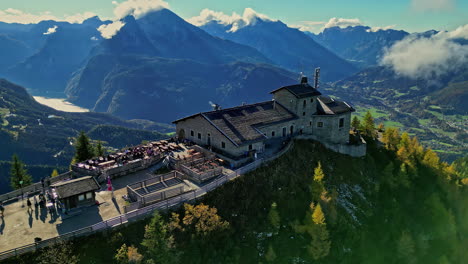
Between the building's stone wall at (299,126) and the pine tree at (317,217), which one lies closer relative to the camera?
the pine tree at (317,217)

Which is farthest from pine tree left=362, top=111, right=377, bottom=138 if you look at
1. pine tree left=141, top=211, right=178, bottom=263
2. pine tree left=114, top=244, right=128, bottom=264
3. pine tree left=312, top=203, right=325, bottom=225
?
pine tree left=114, top=244, right=128, bottom=264

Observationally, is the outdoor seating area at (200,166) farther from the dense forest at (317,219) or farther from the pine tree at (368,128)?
the pine tree at (368,128)

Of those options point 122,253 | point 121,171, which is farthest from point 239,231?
point 121,171

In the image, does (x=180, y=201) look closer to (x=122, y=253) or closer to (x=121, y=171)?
(x=122, y=253)

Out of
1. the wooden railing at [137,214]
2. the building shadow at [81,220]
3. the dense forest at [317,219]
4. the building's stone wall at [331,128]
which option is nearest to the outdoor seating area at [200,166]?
the wooden railing at [137,214]

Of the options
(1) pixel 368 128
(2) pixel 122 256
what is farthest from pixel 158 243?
(1) pixel 368 128
